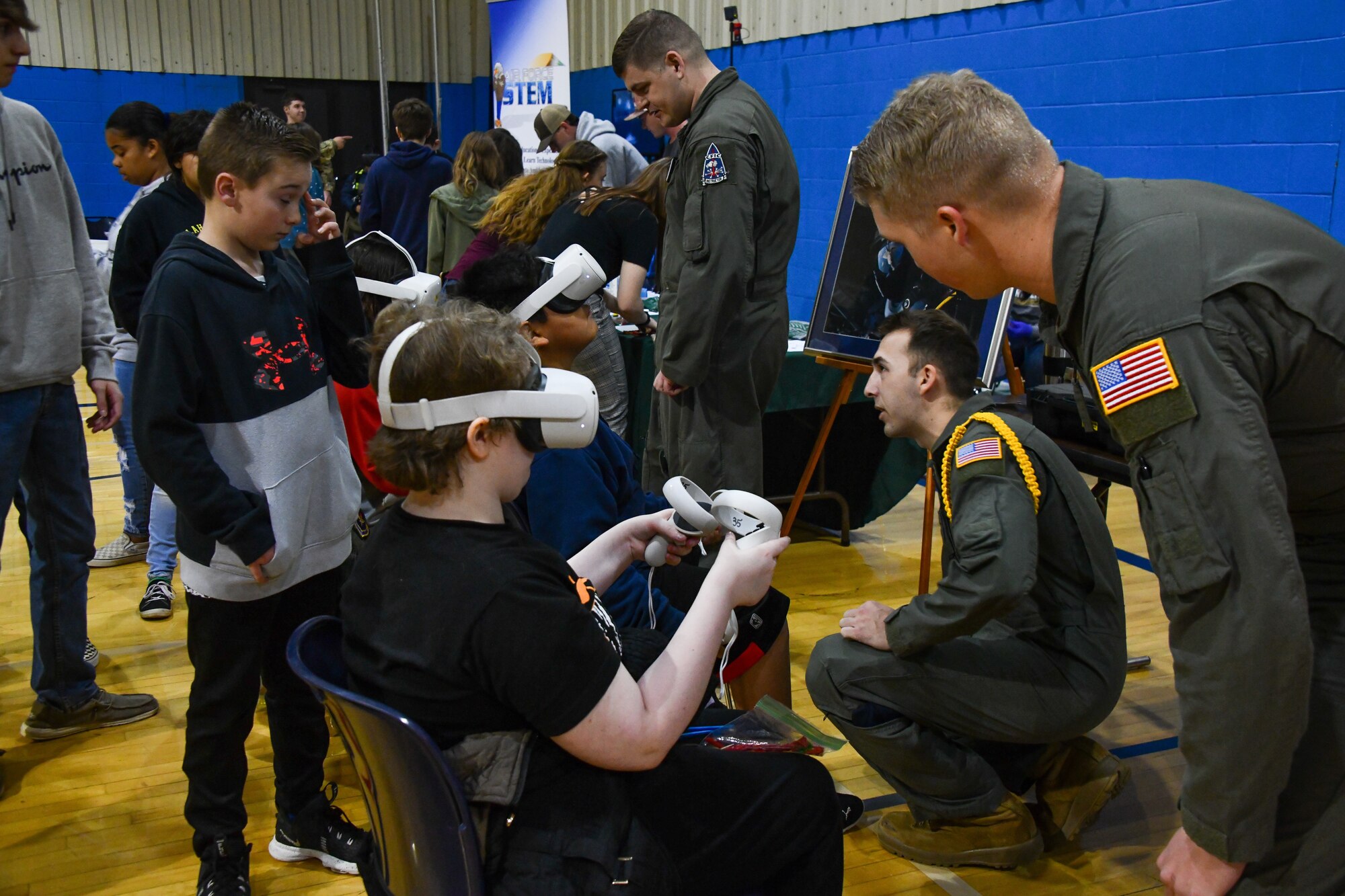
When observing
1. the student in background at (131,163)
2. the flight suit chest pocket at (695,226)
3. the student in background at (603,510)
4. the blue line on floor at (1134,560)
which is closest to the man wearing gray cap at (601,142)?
the student in background at (131,163)

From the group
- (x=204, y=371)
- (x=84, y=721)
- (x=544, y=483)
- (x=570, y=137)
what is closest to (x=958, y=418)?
(x=544, y=483)

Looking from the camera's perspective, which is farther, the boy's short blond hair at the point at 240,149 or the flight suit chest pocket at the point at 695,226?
the flight suit chest pocket at the point at 695,226

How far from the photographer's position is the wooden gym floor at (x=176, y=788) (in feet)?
→ 7.47

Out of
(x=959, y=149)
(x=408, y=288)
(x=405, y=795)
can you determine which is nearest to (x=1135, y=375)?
(x=959, y=149)

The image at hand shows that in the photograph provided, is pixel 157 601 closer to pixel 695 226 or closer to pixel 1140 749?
pixel 695 226

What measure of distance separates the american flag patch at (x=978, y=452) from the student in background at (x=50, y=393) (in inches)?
83.7

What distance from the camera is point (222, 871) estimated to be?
2.12 m

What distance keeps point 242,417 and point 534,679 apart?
3.58 feet

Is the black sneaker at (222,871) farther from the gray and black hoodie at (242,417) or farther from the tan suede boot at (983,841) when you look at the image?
the tan suede boot at (983,841)

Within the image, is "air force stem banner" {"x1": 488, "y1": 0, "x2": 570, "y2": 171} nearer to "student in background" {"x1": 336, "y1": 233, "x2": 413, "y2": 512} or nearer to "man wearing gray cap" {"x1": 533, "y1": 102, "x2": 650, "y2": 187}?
"man wearing gray cap" {"x1": 533, "y1": 102, "x2": 650, "y2": 187}

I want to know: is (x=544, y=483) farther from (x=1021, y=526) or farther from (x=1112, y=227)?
(x=1112, y=227)

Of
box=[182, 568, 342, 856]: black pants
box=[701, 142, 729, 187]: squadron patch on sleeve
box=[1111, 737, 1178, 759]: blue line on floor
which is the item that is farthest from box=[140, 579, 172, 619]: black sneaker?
box=[1111, 737, 1178, 759]: blue line on floor

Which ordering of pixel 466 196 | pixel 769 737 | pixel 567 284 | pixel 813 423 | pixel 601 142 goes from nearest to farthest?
pixel 769 737 → pixel 567 284 → pixel 813 423 → pixel 466 196 → pixel 601 142

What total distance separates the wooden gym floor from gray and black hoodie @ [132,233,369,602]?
2.40 ft
